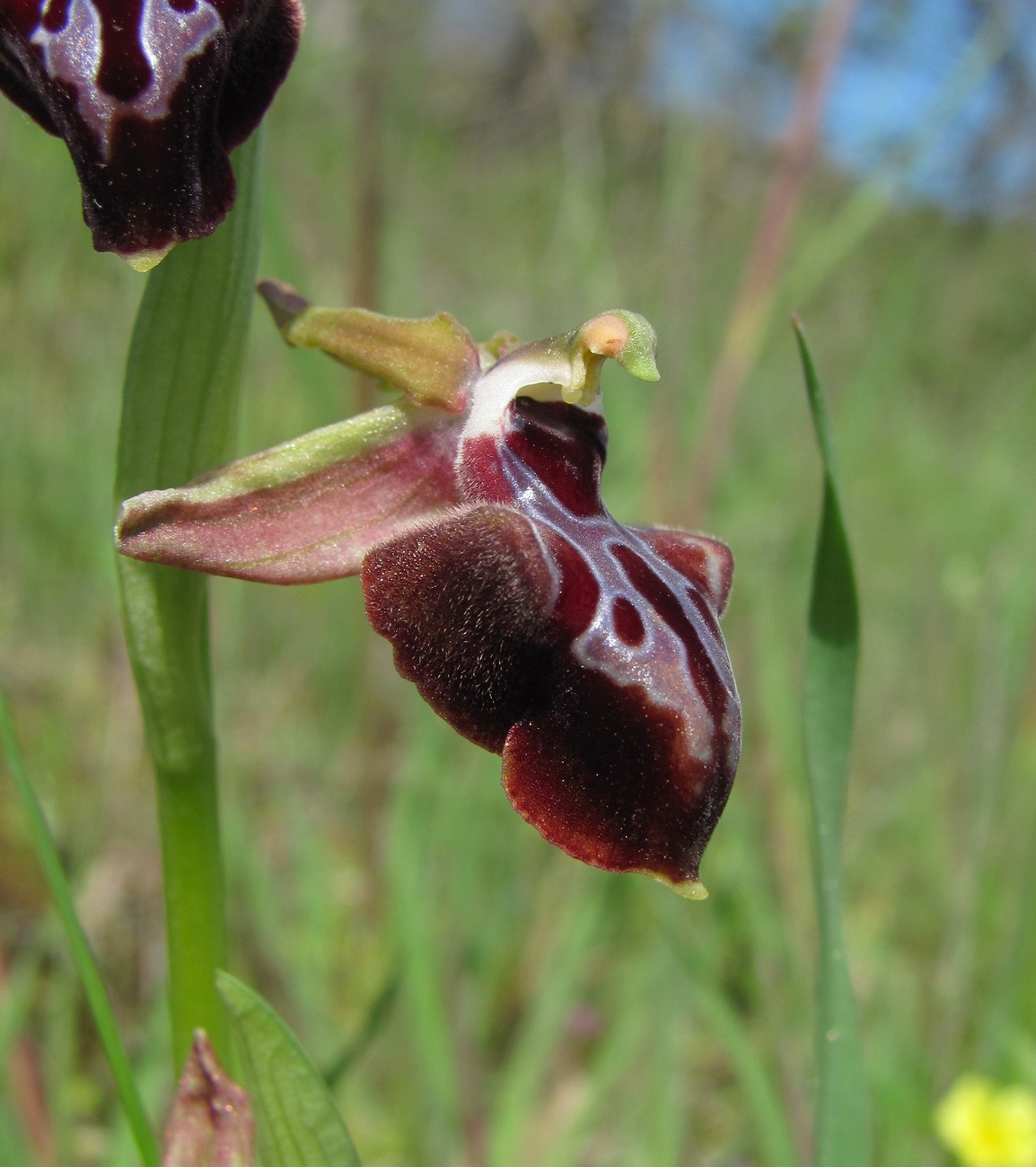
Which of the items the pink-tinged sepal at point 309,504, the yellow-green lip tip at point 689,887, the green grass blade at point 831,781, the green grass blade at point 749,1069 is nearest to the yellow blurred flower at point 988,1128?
the green grass blade at point 749,1069

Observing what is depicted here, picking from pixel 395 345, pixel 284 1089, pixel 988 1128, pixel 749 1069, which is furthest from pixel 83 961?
pixel 988 1128

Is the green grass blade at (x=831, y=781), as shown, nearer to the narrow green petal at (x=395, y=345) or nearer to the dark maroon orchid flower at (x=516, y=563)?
the dark maroon orchid flower at (x=516, y=563)

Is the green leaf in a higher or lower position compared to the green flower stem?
lower

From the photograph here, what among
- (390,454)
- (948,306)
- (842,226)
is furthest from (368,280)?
(948,306)

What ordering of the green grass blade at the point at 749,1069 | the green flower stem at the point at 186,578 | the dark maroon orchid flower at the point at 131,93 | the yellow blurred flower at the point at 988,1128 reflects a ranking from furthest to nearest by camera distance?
1. the yellow blurred flower at the point at 988,1128
2. the green grass blade at the point at 749,1069
3. the green flower stem at the point at 186,578
4. the dark maroon orchid flower at the point at 131,93

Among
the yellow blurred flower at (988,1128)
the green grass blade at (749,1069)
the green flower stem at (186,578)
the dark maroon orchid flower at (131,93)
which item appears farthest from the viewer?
the yellow blurred flower at (988,1128)

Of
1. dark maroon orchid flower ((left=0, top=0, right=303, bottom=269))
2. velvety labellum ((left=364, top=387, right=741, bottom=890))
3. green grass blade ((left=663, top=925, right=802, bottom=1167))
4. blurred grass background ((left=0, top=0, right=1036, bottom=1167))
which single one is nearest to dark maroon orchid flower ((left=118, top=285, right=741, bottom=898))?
velvety labellum ((left=364, top=387, right=741, bottom=890))

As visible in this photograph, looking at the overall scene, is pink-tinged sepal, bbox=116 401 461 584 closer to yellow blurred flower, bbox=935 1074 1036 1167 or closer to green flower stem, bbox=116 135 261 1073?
green flower stem, bbox=116 135 261 1073

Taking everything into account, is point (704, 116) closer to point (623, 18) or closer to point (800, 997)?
point (623, 18)
